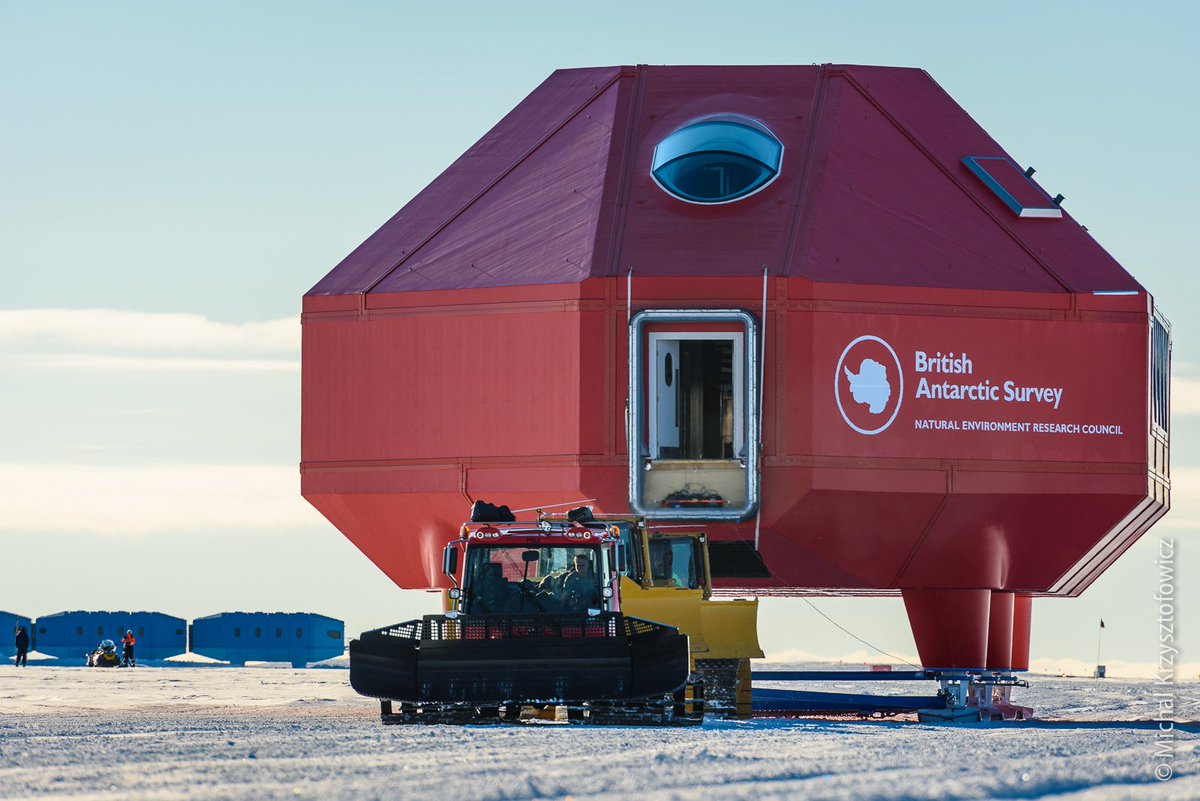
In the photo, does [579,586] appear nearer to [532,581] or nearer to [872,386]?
[532,581]

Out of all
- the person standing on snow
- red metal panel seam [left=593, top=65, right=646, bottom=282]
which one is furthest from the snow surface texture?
the person standing on snow

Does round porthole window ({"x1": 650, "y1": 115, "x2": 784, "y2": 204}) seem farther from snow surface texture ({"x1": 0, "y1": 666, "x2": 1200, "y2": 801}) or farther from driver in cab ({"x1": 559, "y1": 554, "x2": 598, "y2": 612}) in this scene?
driver in cab ({"x1": 559, "y1": 554, "x2": 598, "y2": 612})

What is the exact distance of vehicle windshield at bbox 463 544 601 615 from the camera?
19.9 metres

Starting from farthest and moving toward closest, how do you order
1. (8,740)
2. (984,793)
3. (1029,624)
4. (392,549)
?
1. (1029,624)
2. (392,549)
3. (8,740)
4. (984,793)

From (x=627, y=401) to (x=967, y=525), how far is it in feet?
17.5

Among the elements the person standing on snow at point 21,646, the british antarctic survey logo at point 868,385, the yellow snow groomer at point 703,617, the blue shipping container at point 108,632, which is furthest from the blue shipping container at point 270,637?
the yellow snow groomer at point 703,617

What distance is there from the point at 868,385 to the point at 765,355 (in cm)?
158

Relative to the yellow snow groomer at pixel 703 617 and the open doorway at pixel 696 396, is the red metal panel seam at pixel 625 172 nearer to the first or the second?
the open doorway at pixel 696 396

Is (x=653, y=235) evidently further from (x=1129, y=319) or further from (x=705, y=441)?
(x=1129, y=319)

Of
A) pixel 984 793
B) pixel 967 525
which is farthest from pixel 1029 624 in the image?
pixel 984 793

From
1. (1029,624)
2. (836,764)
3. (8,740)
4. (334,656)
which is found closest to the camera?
(836,764)

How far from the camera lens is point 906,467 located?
27.1 m

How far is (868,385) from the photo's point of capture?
27.0 m

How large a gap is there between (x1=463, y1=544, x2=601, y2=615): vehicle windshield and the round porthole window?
957cm
